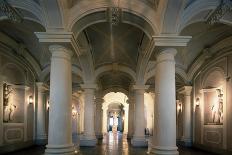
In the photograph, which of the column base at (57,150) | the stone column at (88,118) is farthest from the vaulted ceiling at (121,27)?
the column base at (57,150)

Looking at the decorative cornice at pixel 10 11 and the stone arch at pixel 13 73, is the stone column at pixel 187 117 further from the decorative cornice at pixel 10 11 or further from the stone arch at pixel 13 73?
the decorative cornice at pixel 10 11

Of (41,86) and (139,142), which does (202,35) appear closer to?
(139,142)

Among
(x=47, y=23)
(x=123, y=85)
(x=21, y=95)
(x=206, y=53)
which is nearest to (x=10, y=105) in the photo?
(x=21, y=95)

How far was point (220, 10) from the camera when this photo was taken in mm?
8727

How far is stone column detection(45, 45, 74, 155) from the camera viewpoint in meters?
7.89

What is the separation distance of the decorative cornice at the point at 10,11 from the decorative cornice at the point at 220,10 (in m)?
6.36

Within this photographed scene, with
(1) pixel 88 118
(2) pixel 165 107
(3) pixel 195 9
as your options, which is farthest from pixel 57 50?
(1) pixel 88 118

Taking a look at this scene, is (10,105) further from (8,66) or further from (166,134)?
(166,134)

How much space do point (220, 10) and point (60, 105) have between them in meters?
5.67

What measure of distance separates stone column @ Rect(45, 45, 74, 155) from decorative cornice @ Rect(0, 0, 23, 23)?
6.30ft

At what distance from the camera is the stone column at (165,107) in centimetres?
795

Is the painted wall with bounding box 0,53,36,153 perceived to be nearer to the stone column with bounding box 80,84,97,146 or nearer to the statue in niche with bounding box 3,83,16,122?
the statue in niche with bounding box 3,83,16,122

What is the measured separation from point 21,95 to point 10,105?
1645mm

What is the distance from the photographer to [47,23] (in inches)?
319
